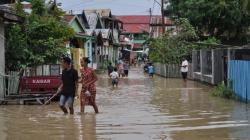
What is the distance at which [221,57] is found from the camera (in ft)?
93.1

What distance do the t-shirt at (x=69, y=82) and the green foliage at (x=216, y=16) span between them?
94.6 ft

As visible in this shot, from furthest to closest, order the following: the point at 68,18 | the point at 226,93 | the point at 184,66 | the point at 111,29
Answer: the point at 111,29
the point at 68,18
the point at 184,66
the point at 226,93

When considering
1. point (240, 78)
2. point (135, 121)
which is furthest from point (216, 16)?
point (135, 121)

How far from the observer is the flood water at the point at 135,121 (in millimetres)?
11602

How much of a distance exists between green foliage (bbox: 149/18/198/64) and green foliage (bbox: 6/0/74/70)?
66.5 feet

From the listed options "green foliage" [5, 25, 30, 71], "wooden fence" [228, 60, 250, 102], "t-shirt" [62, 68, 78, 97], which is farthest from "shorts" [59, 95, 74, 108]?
"green foliage" [5, 25, 30, 71]

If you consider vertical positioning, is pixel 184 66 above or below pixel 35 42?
below

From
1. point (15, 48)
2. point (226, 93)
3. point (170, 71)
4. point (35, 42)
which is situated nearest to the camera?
point (226, 93)

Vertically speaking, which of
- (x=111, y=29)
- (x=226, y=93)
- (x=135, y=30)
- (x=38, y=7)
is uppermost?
(x=135, y=30)

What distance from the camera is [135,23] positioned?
133 metres

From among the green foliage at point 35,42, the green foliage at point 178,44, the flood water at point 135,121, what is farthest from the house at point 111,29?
the flood water at point 135,121

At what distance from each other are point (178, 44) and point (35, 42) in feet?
77.3

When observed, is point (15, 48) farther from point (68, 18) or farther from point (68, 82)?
point (68, 18)

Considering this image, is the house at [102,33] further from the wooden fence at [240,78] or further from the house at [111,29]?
the wooden fence at [240,78]
